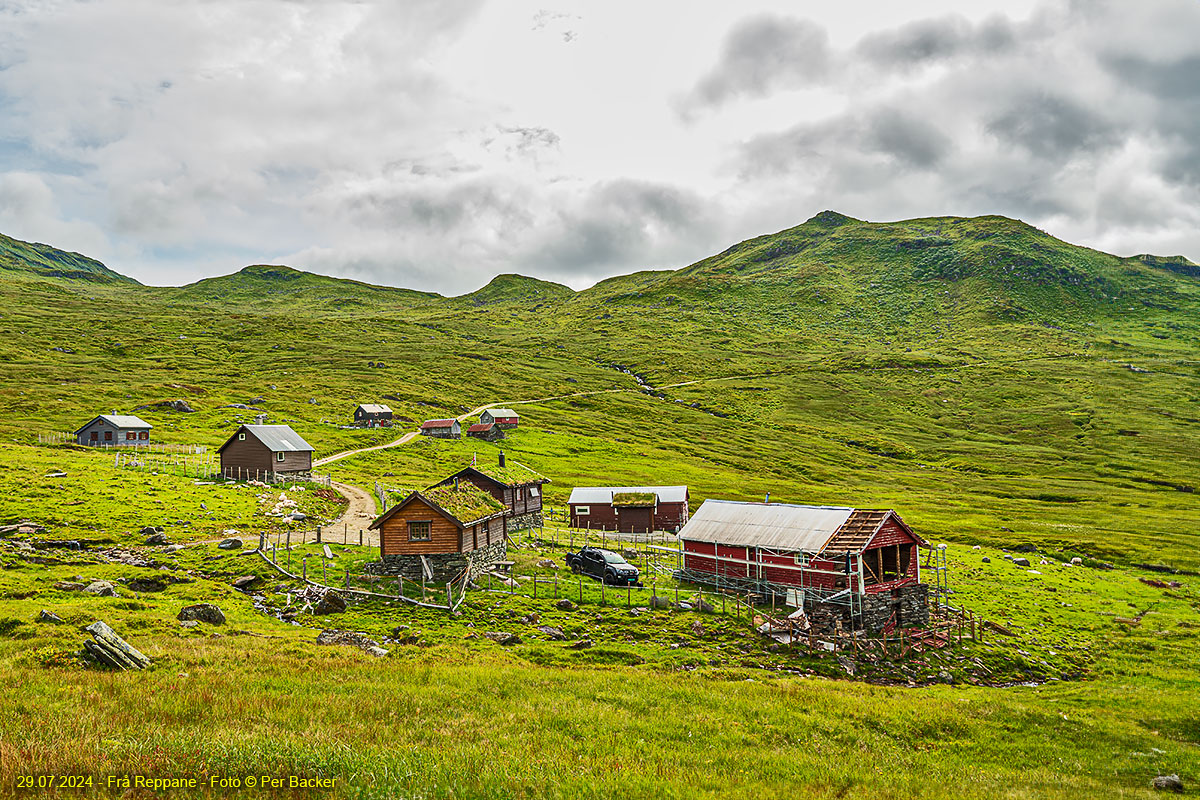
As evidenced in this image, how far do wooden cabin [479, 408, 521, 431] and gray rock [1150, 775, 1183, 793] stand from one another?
140852mm

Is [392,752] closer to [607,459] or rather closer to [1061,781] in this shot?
[1061,781]

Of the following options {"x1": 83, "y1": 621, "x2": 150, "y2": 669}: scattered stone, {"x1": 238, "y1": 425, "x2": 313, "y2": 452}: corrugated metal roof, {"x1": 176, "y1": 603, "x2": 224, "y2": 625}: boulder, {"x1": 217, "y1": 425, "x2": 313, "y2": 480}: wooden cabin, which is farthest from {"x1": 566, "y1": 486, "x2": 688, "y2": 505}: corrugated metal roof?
{"x1": 83, "y1": 621, "x2": 150, "y2": 669}: scattered stone

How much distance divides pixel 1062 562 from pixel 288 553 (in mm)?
85794

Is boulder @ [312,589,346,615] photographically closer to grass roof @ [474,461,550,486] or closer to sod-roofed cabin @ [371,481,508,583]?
sod-roofed cabin @ [371,481,508,583]

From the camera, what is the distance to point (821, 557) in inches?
1799

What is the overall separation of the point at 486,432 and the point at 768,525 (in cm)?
10276

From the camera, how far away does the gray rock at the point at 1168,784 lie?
63.7 ft

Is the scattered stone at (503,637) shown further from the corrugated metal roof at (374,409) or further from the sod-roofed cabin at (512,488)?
the corrugated metal roof at (374,409)

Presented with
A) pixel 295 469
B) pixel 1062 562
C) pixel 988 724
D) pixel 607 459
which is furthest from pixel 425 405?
pixel 988 724

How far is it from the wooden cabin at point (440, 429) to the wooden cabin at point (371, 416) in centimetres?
1072

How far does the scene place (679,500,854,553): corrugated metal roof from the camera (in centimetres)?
4678

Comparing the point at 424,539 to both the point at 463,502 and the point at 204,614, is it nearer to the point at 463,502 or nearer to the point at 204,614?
the point at 463,502

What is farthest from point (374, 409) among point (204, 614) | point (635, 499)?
point (204, 614)

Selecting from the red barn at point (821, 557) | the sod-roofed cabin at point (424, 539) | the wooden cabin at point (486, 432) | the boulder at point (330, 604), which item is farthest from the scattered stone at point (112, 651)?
the wooden cabin at point (486, 432)
